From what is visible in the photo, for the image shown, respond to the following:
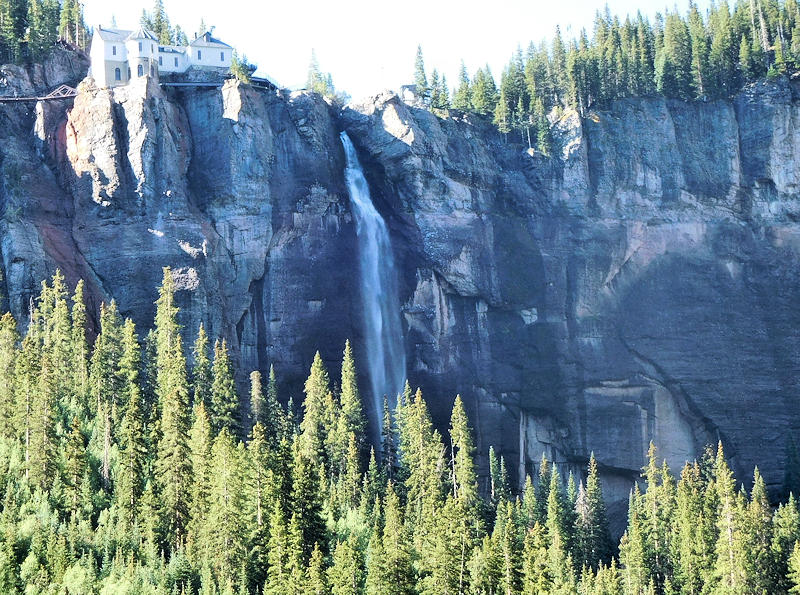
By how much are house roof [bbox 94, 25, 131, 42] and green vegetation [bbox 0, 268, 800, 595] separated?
21650 millimetres

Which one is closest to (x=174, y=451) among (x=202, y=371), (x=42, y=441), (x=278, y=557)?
(x=42, y=441)

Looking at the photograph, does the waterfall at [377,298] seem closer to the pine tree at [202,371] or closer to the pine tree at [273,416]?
the pine tree at [273,416]

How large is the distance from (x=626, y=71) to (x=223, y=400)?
173 ft

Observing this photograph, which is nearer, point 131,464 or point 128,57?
point 131,464

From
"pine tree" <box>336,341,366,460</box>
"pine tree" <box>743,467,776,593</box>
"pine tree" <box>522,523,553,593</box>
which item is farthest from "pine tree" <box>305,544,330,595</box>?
"pine tree" <box>743,467,776,593</box>

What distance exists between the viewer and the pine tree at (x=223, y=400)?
82.8m

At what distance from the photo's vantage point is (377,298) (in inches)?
4067

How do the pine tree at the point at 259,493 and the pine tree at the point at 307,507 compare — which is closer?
the pine tree at the point at 259,493

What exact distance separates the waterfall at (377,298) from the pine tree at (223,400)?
1818 cm

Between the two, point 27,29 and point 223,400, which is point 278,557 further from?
point 27,29

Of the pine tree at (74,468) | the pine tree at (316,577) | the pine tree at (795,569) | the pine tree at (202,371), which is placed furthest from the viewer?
the pine tree at (202,371)

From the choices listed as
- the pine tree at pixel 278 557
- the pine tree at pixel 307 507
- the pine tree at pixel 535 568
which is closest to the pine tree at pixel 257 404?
the pine tree at pixel 307 507

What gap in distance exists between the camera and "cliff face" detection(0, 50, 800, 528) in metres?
96.4

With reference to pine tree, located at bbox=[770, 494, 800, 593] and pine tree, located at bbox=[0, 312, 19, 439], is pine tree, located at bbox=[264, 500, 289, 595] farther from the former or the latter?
pine tree, located at bbox=[770, 494, 800, 593]
